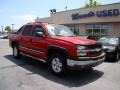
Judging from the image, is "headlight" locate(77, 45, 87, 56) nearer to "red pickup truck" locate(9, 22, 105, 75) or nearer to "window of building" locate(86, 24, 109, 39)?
"red pickup truck" locate(9, 22, 105, 75)

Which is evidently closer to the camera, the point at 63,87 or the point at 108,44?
the point at 63,87

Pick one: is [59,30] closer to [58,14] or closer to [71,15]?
[71,15]

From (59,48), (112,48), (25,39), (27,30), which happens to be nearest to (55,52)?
(59,48)

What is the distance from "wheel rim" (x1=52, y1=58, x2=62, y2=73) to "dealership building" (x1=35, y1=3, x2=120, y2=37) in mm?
16592

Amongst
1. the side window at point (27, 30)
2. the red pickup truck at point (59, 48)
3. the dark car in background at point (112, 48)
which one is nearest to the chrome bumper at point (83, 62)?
the red pickup truck at point (59, 48)

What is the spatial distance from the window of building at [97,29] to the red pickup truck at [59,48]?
16.5 meters

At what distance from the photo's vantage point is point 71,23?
2839 centimetres


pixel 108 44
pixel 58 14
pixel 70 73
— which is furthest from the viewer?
pixel 58 14

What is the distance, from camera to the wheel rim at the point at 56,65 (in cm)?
675

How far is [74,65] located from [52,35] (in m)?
1.75

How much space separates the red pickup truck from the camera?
20.4 feet

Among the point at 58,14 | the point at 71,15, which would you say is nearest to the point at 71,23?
the point at 71,15


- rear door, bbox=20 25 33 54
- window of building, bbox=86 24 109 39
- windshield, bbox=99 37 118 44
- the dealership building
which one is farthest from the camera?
window of building, bbox=86 24 109 39

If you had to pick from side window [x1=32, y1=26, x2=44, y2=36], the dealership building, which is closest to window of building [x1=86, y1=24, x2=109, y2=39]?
the dealership building
